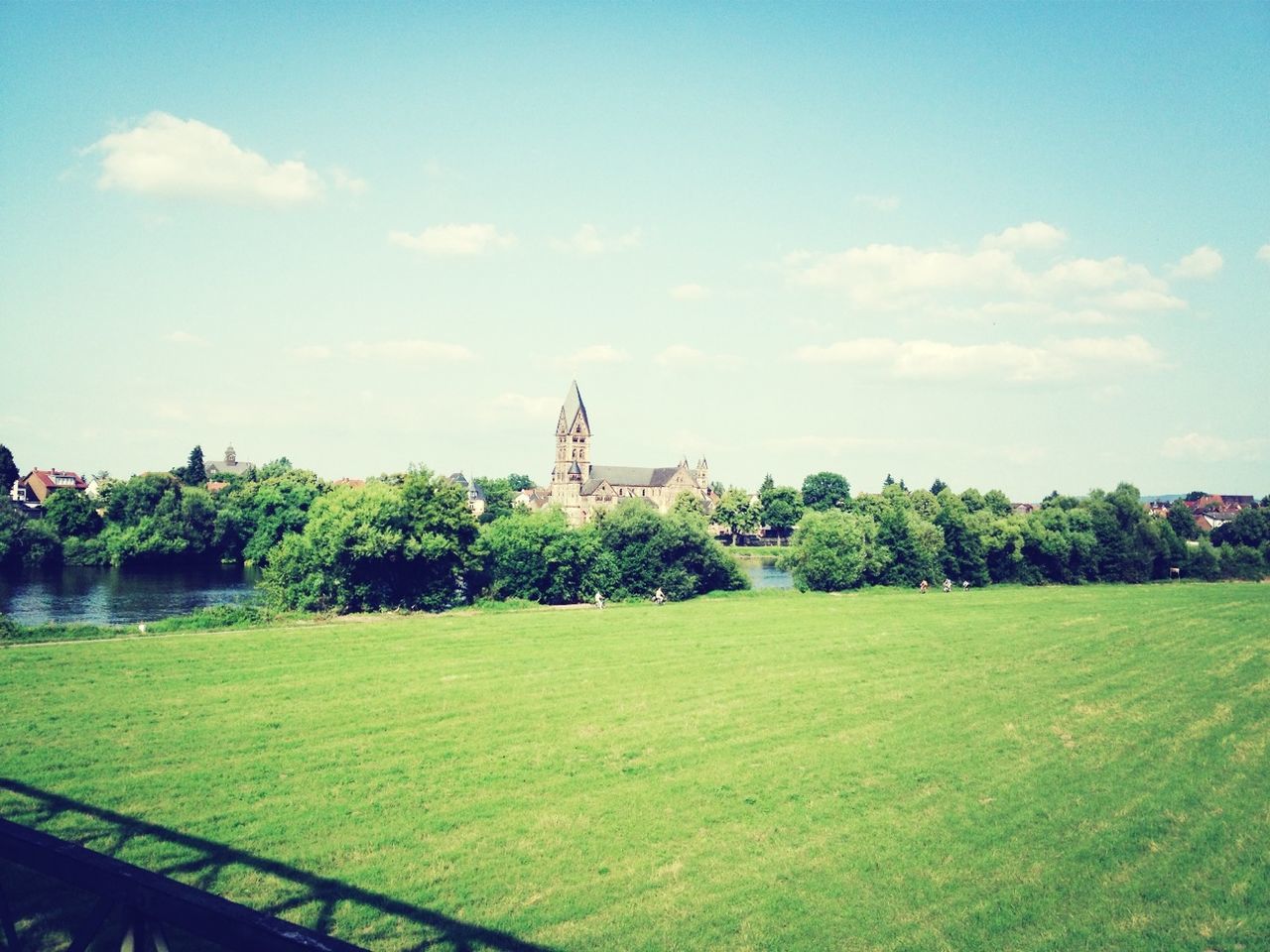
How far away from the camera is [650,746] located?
20.8 meters

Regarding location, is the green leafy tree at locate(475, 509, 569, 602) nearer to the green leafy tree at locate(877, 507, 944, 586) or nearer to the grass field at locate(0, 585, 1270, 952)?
the grass field at locate(0, 585, 1270, 952)

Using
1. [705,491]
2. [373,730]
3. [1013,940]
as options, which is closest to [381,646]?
[373,730]

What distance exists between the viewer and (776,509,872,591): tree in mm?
67500

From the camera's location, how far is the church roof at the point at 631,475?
158 metres

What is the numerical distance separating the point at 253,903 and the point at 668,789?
28.5 feet

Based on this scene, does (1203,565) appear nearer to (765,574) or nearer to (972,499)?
→ (972,499)

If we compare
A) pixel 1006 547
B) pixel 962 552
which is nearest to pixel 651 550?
pixel 962 552

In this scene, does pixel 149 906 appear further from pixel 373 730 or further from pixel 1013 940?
pixel 373 730

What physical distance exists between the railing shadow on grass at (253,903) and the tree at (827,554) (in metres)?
58.3

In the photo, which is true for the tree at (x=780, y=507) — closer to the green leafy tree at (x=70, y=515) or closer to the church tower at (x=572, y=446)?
the church tower at (x=572, y=446)

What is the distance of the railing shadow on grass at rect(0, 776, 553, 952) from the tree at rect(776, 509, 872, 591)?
58.3 m

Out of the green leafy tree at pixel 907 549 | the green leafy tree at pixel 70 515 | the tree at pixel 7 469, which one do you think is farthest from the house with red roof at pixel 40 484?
the green leafy tree at pixel 907 549

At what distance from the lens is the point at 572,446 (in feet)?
489

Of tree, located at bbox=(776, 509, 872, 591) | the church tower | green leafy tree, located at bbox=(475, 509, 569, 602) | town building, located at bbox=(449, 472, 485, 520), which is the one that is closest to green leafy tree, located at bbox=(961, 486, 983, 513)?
tree, located at bbox=(776, 509, 872, 591)
